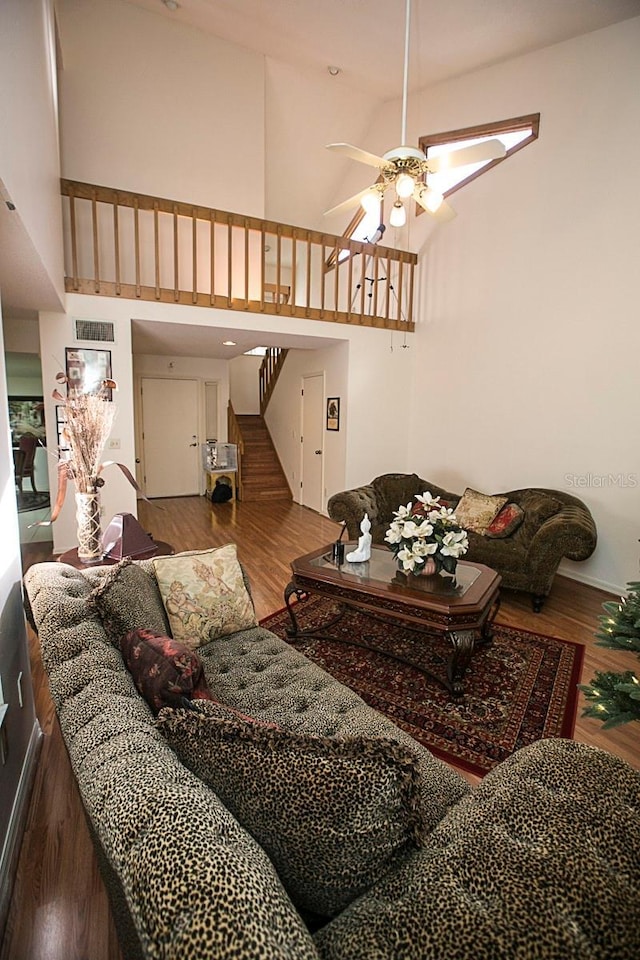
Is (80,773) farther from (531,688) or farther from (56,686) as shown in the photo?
(531,688)

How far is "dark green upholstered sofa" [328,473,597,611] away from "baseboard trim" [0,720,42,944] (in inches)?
115

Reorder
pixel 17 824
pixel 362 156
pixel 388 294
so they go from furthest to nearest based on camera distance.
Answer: pixel 388 294 → pixel 362 156 → pixel 17 824

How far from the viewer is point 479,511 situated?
4.32 metres

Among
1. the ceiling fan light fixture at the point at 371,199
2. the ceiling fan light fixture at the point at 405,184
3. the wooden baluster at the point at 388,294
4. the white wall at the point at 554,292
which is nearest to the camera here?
the ceiling fan light fixture at the point at 405,184

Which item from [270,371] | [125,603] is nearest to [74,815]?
[125,603]

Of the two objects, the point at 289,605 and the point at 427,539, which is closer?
the point at 427,539

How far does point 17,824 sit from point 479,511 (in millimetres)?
3872

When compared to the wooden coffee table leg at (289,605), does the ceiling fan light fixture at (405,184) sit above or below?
above

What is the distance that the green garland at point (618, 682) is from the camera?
162cm

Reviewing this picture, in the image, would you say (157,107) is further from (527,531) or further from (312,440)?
(527,531)

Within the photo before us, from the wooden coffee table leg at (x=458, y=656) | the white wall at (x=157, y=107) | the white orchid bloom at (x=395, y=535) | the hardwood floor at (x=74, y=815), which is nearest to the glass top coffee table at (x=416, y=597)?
the wooden coffee table leg at (x=458, y=656)

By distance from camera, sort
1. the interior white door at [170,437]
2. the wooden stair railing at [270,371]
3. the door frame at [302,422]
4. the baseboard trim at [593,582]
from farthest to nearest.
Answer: the wooden stair railing at [270,371] → the interior white door at [170,437] → the door frame at [302,422] → the baseboard trim at [593,582]

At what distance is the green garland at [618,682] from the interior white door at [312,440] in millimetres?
4910

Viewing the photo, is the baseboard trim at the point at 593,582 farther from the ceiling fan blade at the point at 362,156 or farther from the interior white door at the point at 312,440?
the ceiling fan blade at the point at 362,156
